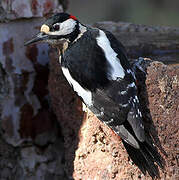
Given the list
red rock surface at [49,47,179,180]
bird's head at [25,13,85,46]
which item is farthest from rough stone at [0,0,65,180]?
bird's head at [25,13,85,46]

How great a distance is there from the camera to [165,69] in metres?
2.04

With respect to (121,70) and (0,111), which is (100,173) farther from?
(0,111)

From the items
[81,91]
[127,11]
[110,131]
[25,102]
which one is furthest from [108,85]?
[127,11]

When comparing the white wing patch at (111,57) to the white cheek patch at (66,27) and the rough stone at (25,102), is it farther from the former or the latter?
the rough stone at (25,102)

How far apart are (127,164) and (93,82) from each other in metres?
0.43

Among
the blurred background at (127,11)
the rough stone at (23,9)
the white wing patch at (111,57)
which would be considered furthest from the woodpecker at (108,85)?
the blurred background at (127,11)

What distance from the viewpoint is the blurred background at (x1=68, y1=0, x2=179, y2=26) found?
19.0ft

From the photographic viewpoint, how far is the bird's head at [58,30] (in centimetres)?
228

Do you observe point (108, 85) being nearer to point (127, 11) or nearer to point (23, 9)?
point (23, 9)

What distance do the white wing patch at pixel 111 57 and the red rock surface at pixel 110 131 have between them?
0.12 meters

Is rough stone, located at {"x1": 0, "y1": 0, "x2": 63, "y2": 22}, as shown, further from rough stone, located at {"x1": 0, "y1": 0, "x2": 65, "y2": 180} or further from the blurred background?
the blurred background

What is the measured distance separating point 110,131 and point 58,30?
0.58 m

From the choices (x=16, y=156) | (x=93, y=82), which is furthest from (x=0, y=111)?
(x=93, y=82)

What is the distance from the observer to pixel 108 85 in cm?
211
